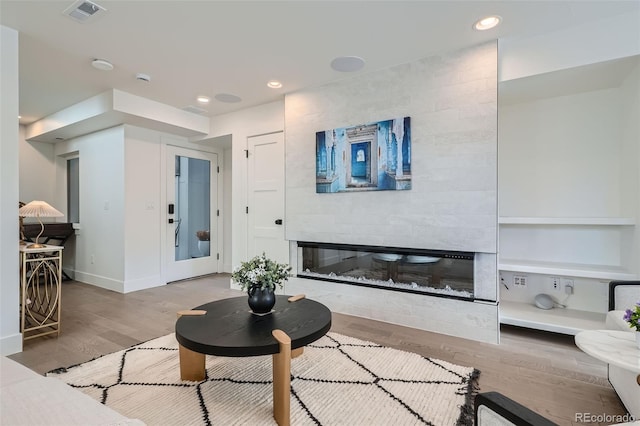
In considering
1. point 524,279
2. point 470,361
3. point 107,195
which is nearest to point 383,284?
point 470,361

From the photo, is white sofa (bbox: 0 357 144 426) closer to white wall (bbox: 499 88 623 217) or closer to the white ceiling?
the white ceiling

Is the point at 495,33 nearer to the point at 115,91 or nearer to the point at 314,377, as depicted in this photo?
the point at 314,377

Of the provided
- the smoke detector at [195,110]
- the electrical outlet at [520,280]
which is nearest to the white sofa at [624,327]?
the electrical outlet at [520,280]

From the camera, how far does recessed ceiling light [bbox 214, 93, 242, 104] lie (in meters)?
3.90

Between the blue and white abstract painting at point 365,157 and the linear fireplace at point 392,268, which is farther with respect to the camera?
the blue and white abstract painting at point 365,157

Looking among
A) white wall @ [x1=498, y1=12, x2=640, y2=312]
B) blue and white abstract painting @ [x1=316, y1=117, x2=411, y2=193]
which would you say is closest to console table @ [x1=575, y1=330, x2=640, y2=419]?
white wall @ [x1=498, y1=12, x2=640, y2=312]

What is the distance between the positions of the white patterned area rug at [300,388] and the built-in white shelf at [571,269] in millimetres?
1100

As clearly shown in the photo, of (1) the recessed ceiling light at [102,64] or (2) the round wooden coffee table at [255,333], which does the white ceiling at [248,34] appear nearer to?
(1) the recessed ceiling light at [102,64]

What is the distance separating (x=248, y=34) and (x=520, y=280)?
3444mm

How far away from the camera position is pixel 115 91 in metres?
3.71

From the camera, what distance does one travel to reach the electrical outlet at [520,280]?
3.08 meters

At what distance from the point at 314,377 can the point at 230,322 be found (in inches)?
26.4

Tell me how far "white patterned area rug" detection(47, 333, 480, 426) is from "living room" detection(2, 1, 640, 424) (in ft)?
3.03

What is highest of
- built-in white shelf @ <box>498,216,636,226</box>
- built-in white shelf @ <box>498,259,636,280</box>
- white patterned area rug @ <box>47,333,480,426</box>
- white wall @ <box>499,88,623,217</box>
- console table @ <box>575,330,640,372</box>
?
white wall @ <box>499,88,623,217</box>
